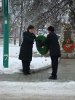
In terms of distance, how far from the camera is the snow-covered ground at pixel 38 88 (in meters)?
11.4

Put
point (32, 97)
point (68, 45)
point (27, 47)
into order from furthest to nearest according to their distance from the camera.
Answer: point (68, 45)
point (27, 47)
point (32, 97)

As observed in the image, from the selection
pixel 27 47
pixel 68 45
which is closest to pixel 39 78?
pixel 27 47

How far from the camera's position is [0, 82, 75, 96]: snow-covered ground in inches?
450

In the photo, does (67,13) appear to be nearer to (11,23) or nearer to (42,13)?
(42,13)

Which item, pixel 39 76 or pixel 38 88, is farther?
pixel 39 76

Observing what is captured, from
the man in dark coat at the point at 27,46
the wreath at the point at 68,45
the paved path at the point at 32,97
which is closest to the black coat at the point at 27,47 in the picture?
the man in dark coat at the point at 27,46

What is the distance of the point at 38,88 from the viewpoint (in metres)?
12.1

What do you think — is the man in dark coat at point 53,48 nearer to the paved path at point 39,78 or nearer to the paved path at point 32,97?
the paved path at point 39,78

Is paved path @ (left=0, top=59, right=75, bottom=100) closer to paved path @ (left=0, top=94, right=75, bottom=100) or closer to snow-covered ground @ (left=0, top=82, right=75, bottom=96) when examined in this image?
paved path @ (left=0, top=94, right=75, bottom=100)

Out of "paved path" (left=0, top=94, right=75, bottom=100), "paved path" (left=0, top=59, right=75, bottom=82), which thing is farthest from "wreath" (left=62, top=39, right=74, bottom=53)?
"paved path" (left=0, top=94, right=75, bottom=100)

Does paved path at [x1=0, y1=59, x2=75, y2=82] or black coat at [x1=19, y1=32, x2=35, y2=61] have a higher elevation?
black coat at [x1=19, y1=32, x2=35, y2=61]

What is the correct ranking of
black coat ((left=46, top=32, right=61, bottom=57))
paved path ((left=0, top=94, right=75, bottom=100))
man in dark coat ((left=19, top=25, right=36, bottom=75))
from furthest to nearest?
1. man in dark coat ((left=19, top=25, right=36, bottom=75))
2. black coat ((left=46, top=32, right=61, bottom=57))
3. paved path ((left=0, top=94, right=75, bottom=100))

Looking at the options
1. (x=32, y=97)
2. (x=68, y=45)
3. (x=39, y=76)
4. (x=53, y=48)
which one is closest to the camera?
(x=32, y=97)

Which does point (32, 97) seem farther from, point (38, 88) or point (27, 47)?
point (27, 47)
